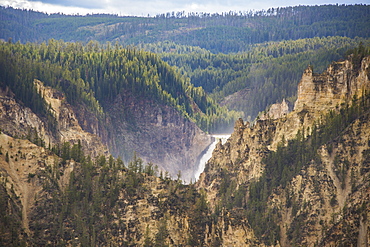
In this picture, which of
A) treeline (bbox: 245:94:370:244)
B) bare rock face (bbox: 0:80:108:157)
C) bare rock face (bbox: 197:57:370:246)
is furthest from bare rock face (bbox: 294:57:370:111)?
bare rock face (bbox: 0:80:108:157)

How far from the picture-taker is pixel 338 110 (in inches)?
5600

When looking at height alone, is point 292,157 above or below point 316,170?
below

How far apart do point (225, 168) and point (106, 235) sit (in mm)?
35385

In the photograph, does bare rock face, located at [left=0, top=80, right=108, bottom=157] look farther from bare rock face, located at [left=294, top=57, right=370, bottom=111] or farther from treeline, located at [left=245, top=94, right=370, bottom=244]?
bare rock face, located at [left=294, top=57, right=370, bottom=111]

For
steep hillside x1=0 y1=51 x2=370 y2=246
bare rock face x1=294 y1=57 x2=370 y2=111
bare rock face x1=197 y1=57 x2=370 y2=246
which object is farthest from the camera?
bare rock face x1=294 y1=57 x2=370 y2=111

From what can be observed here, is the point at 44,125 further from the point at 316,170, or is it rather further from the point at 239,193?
the point at 316,170

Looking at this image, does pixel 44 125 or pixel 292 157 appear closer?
pixel 292 157

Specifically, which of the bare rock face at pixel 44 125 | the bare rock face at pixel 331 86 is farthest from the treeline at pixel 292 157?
the bare rock face at pixel 44 125

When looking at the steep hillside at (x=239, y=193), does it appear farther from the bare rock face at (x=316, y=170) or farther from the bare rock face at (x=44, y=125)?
the bare rock face at (x=44, y=125)

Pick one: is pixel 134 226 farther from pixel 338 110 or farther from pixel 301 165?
pixel 338 110

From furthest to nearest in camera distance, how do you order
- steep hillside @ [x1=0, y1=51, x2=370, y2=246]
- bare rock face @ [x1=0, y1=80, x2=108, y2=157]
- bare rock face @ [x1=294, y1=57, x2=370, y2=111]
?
bare rock face @ [x1=0, y1=80, x2=108, y2=157] < bare rock face @ [x1=294, y1=57, x2=370, y2=111] < steep hillside @ [x1=0, y1=51, x2=370, y2=246]

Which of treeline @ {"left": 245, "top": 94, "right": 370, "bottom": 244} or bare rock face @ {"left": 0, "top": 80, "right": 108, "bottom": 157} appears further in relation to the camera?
bare rock face @ {"left": 0, "top": 80, "right": 108, "bottom": 157}

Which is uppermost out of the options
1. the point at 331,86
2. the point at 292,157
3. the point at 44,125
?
the point at 331,86

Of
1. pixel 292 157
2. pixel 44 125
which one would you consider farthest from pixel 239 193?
pixel 44 125
